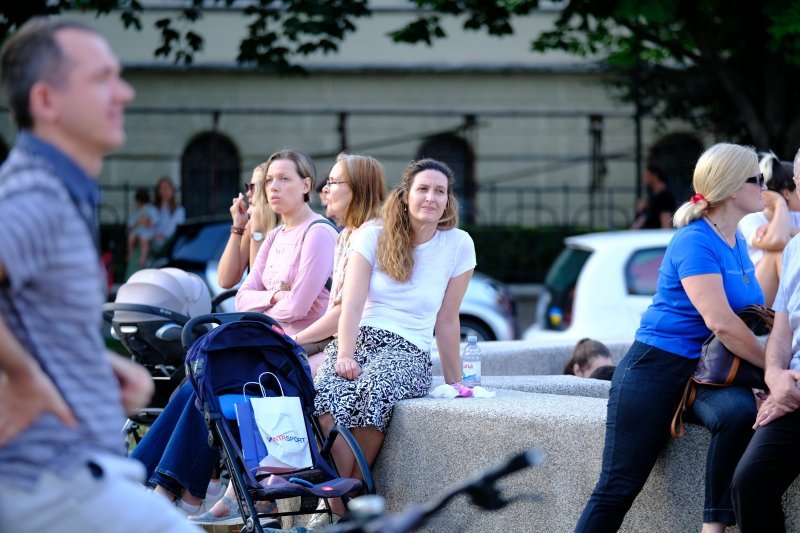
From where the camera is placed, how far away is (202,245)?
1348 centimetres

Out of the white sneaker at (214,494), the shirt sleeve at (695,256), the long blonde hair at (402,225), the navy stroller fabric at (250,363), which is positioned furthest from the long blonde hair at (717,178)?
the white sneaker at (214,494)

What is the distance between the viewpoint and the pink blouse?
678cm

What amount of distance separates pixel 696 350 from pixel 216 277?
315 inches

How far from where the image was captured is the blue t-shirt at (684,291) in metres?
5.03

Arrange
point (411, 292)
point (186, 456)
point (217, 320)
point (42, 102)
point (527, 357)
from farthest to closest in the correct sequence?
point (527, 357) < point (411, 292) < point (186, 456) < point (217, 320) < point (42, 102)

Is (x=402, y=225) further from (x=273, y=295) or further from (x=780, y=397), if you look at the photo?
(x=780, y=397)

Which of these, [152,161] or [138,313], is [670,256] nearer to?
[138,313]

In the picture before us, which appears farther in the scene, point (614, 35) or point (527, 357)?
point (614, 35)

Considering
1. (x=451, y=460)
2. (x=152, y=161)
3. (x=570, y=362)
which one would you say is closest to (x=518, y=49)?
(x=152, y=161)

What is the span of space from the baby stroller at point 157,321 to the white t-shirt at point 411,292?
42.7 inches

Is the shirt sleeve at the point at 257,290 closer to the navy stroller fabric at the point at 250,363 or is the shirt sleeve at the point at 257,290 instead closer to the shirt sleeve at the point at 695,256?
the navy stroller fabric at the point at 250,363

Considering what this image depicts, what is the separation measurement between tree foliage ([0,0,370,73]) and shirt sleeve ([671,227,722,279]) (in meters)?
10.2

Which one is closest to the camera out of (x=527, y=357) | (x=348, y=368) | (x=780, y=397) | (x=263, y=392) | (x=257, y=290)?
(x=780, y=397)

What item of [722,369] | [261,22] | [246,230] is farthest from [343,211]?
[261,22]
